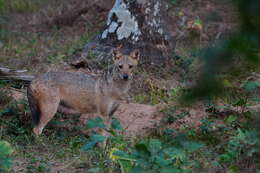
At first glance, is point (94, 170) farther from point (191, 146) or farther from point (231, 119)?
point (231, 119)

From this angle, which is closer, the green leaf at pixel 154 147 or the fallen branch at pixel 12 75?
the green leaf at pixel 154 147

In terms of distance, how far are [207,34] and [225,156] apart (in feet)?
24.2

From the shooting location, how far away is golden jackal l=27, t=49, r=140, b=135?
6.54 meters

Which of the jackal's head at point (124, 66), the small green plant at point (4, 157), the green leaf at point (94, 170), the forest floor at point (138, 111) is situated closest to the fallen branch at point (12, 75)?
the forest floor at point (138, 111)

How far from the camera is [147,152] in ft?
11.0

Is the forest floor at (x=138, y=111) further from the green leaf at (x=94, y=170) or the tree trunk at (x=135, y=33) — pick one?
the tree trunk at (x=135, y=33)

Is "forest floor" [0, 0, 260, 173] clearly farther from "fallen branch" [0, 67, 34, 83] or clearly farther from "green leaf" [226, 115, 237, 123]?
"fallen branch" [0, 67, 34, 83]

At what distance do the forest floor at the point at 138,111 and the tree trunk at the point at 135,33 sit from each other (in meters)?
0.43

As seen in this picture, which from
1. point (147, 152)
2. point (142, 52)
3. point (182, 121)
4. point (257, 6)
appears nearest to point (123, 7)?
point (142, 52)

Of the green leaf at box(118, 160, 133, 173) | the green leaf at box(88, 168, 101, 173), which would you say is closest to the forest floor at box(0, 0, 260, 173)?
the green leaf at box(88, 168, 101, 173)

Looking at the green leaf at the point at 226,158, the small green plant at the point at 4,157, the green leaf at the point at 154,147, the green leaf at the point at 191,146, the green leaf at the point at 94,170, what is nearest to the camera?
the green leaf at the point at 191,146

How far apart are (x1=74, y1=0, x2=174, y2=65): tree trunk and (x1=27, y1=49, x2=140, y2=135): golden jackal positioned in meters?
1.92

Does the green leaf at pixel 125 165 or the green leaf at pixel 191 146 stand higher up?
the green leaf at pixel 191 146

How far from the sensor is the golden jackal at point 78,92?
21.4 ft
